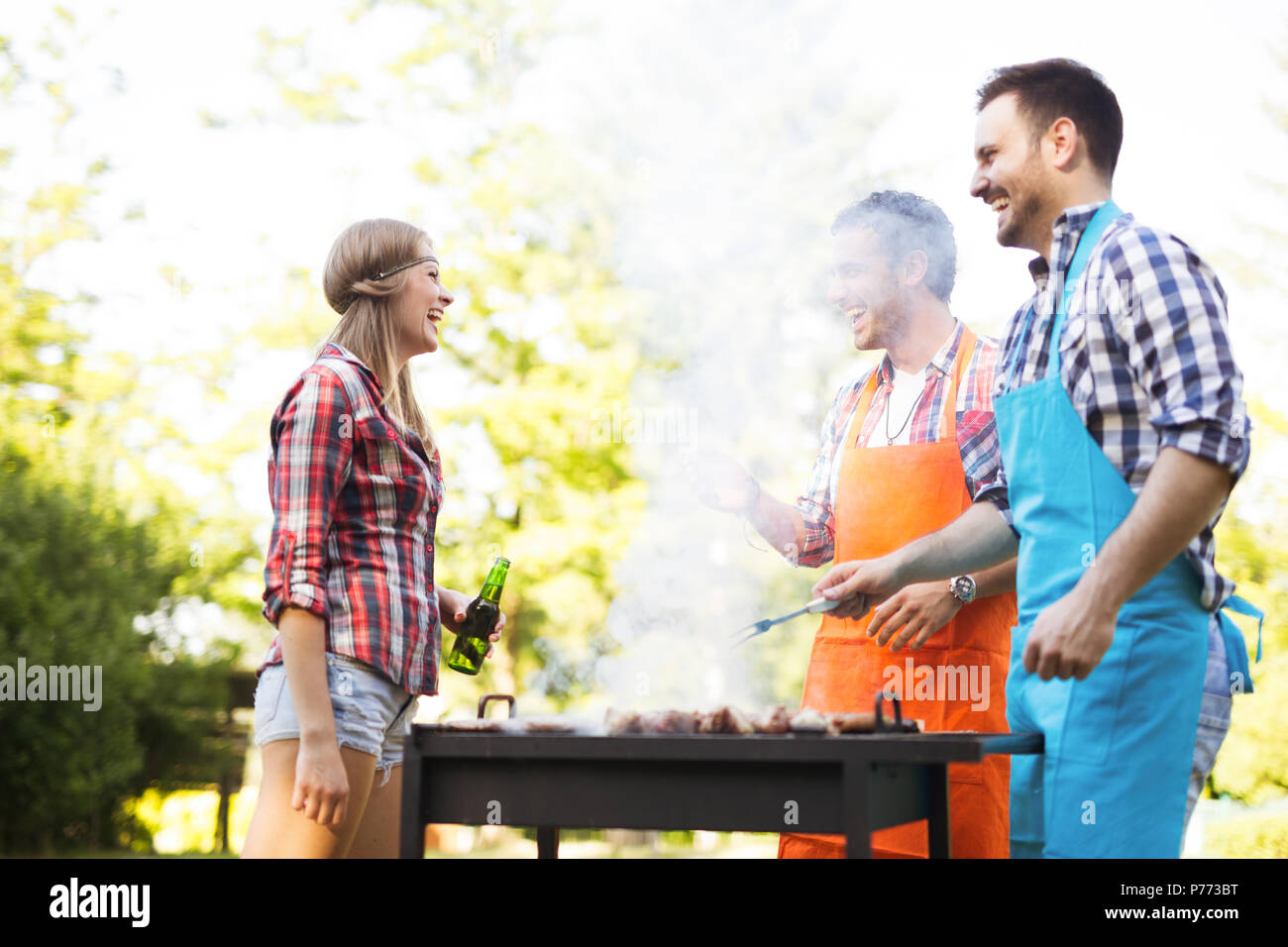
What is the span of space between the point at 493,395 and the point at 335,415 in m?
7.95

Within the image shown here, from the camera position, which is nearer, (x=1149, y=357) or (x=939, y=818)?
(x=1149, y=357)

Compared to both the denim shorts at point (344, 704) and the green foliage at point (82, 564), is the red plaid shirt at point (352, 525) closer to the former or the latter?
the denim shorts at point (344, 704)

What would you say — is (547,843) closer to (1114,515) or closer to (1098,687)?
(1098,687)

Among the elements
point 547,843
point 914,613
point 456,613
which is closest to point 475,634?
point 456,613

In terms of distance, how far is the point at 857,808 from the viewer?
1.63 metres

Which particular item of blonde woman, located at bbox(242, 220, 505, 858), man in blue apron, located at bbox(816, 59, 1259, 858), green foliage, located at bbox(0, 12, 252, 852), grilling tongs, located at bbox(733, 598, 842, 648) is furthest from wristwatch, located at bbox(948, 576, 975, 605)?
green foliage, located at bbox(0, 12, 252, 852)

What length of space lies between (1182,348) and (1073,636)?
514 mm

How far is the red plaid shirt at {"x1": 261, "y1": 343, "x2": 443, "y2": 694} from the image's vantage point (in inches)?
79.7

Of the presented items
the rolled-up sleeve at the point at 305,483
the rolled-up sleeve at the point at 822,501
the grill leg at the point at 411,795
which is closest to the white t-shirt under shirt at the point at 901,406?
the rolled-up sleeve at the point at 822,501

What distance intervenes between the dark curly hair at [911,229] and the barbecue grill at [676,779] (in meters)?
1.53

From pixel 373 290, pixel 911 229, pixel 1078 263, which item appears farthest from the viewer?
pixel 911 229

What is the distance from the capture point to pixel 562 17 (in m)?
11.7

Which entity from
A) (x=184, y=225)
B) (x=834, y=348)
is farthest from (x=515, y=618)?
(x=184, y=225)

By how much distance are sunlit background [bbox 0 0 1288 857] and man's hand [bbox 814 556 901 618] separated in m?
6.36
